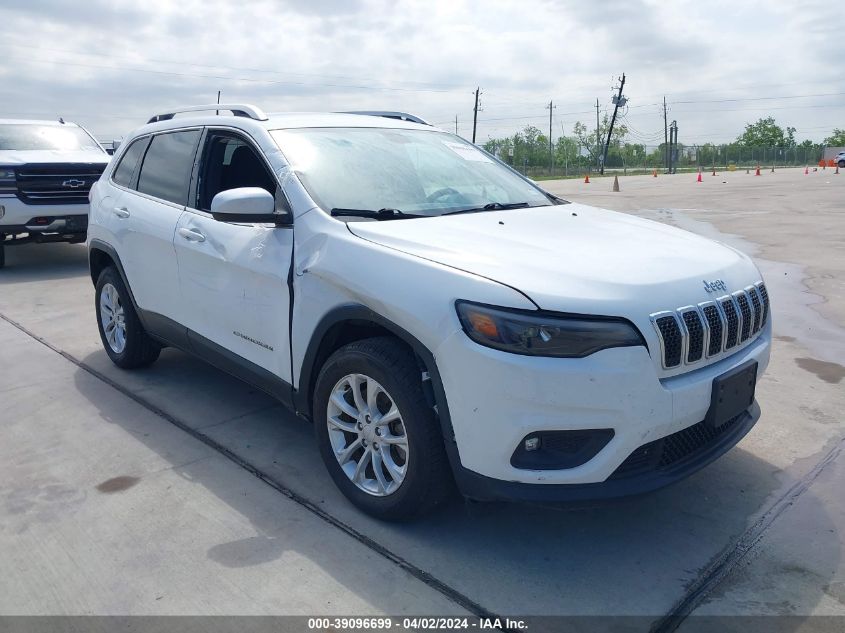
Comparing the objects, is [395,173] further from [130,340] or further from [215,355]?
[130,340]

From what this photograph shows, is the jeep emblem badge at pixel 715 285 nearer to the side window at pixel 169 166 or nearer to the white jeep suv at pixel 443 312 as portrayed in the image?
the white jeep suv at pixel 443 312

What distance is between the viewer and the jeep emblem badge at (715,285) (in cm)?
305

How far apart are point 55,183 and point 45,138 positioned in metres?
1.66

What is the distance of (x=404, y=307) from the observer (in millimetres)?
2928

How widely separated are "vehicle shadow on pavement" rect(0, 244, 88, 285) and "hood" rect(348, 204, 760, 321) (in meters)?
7.65

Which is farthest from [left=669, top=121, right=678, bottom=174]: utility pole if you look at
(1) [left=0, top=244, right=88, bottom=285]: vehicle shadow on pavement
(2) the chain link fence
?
(1) [left=0, top=244, right=88, bottom=285]: vehicle shadow on pavement

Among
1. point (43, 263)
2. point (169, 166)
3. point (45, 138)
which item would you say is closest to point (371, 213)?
point (169, 166)

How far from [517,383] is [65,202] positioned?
28.9 feet

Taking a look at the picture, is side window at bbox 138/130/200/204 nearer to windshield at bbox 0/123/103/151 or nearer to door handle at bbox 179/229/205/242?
door handle at bbox 179/229/205/242

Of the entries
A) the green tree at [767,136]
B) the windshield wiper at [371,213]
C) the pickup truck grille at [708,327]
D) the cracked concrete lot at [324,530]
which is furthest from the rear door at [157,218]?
the green tree at [767,136]

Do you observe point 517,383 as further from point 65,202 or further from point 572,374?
point 65,202

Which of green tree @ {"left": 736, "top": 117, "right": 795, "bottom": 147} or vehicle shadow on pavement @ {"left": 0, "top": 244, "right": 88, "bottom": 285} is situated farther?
green tree @ {"left": 736, "top": 117, "right": 795, "bottom": 147}

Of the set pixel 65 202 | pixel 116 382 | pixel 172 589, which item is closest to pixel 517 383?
pixel 172 589

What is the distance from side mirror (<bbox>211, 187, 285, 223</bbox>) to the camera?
3484mm
